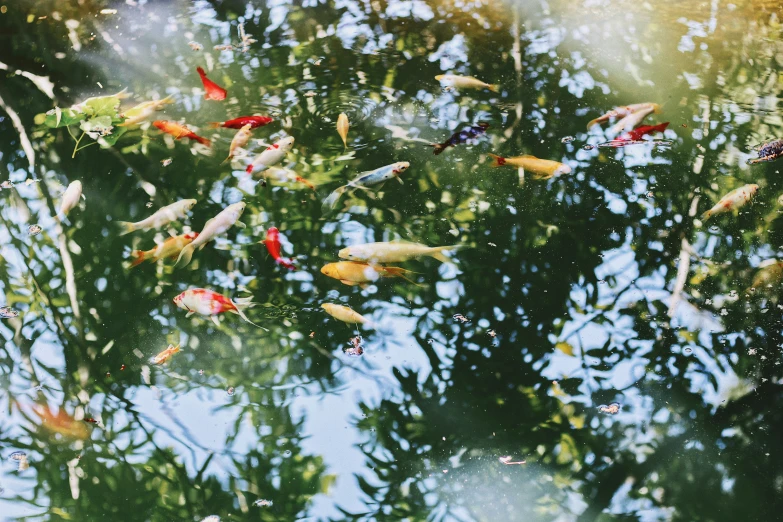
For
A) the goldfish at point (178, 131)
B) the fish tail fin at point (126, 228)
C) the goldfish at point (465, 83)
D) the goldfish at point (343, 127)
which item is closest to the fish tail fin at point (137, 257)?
the fish tail fin at point (126, 228)

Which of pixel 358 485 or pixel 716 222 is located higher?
pixel 716 222

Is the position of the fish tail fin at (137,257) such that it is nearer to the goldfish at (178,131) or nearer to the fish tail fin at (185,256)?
the fish tail fin at (185,256)

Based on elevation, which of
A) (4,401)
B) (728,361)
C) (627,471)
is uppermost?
(4,401)

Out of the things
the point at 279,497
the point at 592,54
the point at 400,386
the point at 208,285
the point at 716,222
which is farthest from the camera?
the point at 592,54

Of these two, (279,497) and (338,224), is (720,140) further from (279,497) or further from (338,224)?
(279,497)

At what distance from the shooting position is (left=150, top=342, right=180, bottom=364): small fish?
6.87ft

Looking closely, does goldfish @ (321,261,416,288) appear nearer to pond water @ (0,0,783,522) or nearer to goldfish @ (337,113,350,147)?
pond water @ (0,0,783,522)

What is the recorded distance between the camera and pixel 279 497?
1.79 metres

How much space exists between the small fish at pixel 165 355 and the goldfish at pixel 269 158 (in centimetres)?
89

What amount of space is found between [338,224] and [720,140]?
1710 mm

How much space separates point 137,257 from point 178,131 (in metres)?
0.77

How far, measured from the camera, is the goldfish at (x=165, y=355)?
2094 millimetres

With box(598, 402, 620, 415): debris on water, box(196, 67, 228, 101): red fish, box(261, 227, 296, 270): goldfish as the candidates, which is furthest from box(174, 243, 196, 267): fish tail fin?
box(598, 402, 620, 415): debris on water

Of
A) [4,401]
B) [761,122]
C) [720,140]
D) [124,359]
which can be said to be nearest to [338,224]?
[124,359]
